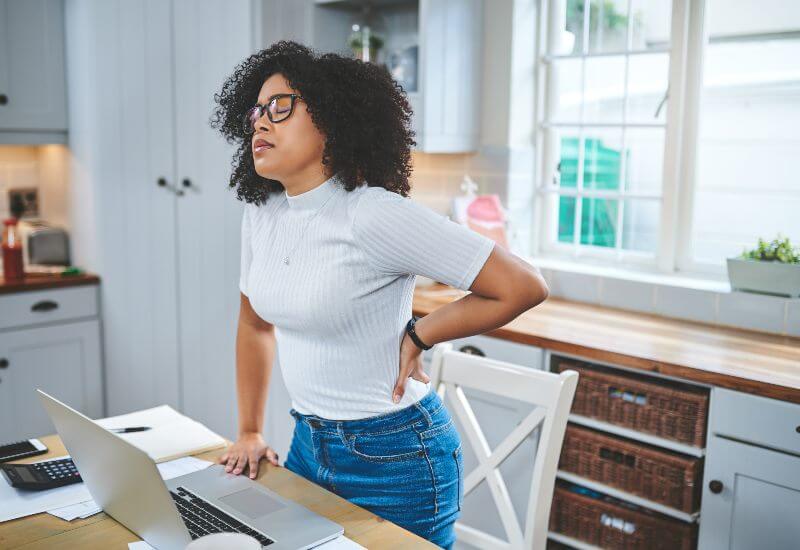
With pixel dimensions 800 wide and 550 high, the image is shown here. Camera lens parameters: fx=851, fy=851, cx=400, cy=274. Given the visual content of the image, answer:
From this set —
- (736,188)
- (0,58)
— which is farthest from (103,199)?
(736,188)

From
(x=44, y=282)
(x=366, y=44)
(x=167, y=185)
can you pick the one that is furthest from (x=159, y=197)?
(x=366, y=44)

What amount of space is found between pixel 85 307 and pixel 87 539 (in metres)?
2.39

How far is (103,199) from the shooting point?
3.54m

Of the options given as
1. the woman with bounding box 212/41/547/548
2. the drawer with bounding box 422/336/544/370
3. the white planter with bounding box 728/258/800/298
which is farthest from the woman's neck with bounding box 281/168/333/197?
the white planter with bounding box 728/258/800/298

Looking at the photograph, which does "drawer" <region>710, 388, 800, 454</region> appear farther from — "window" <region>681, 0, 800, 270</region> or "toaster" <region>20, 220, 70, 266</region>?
"toaster" <region>20, 220, 70, 266</region>

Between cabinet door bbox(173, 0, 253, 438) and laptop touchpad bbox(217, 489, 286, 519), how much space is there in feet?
6.16

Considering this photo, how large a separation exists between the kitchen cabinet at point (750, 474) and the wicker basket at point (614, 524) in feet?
0.24

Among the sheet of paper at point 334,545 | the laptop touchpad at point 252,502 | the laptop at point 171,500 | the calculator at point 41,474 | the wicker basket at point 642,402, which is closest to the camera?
the laptop at point 171,500

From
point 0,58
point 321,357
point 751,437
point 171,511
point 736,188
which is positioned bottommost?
point 751,437

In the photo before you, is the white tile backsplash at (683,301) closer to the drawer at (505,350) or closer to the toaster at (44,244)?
the drawer at (505,350)

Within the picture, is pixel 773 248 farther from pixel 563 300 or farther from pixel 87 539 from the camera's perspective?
pixel 87 539

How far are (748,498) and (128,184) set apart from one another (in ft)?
8.58

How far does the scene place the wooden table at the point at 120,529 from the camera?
4.43 ft

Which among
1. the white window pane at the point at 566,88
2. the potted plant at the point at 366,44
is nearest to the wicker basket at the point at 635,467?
the white window pane at the point at 566,88
